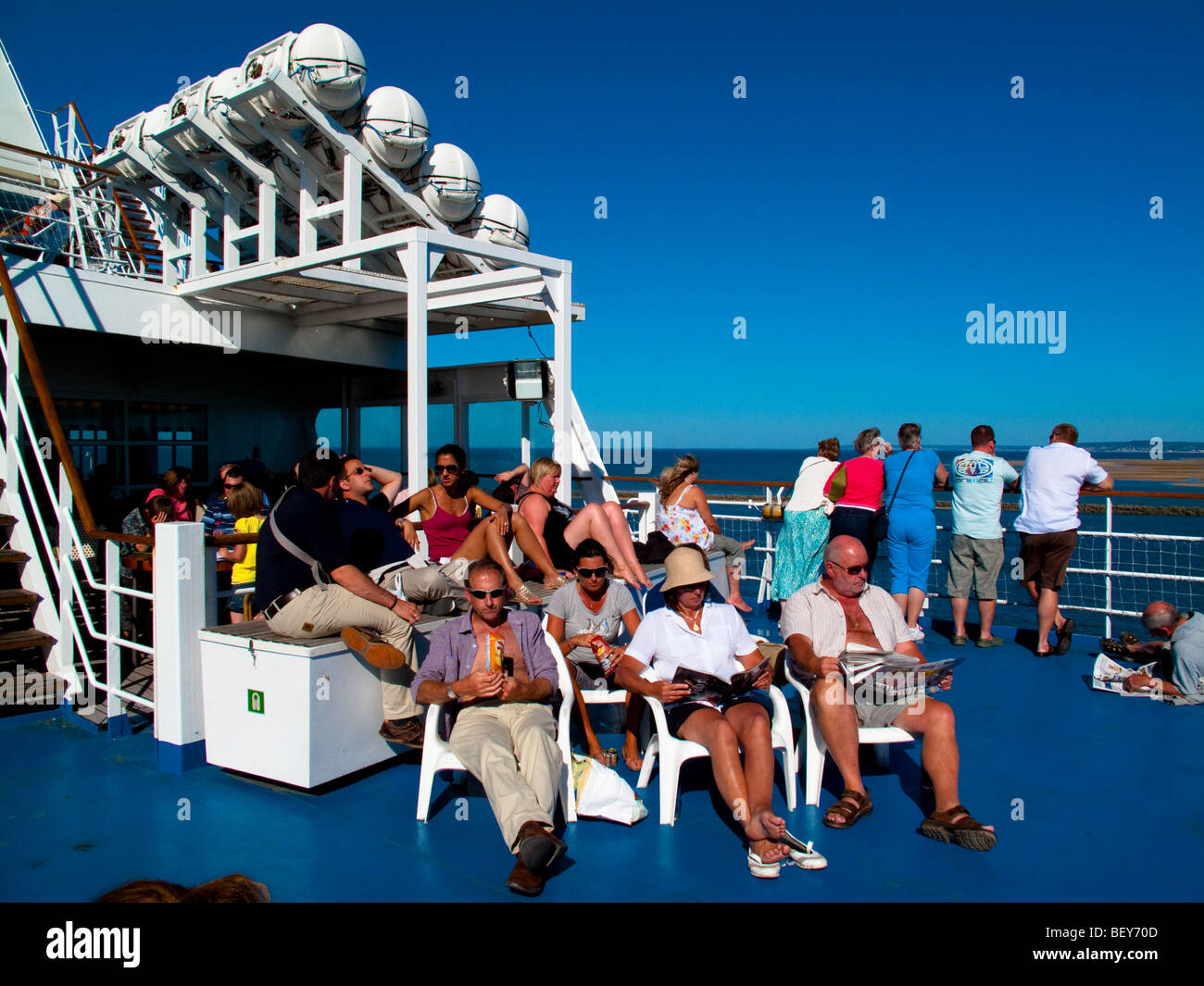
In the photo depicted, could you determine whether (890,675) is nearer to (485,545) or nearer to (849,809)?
(849,809)

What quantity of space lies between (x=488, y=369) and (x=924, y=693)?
21.6ft

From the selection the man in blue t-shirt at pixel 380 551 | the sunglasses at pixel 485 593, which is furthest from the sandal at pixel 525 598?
the sunglasses at pixel 485 593

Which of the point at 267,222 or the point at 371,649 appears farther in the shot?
the point at 267,222

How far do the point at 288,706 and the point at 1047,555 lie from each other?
5395 millimetres

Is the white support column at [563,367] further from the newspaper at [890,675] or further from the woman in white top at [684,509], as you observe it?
the newspaper at [890,675]

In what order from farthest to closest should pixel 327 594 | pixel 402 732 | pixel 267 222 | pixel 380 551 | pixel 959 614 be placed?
pixel 267 222, pixel 959 614, pixel 380 551, pixel 402 732, pixel 327 594

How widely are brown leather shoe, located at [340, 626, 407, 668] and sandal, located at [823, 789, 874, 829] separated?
2004 millimetres

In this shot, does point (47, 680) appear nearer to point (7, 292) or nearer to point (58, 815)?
point (58, 815)

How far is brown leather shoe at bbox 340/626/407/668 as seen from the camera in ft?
12.1

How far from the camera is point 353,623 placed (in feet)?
12.7

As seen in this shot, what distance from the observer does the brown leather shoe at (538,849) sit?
290 cm

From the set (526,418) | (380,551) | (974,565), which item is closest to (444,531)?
(380,551)

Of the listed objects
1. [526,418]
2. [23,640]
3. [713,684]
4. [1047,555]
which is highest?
[526,418]
